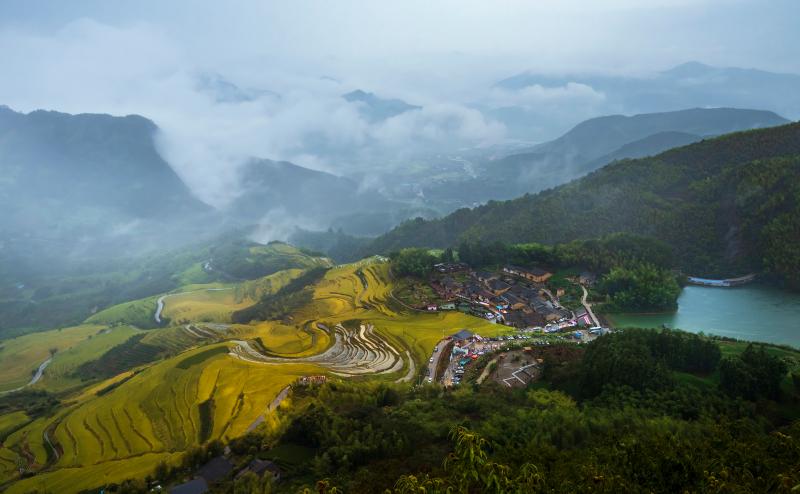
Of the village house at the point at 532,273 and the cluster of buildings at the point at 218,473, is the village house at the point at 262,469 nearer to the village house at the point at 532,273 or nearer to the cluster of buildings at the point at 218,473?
the cluster of buildings at the point at 218,473

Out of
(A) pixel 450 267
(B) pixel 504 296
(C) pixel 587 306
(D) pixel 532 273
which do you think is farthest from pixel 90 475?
(D) pixel 532 273

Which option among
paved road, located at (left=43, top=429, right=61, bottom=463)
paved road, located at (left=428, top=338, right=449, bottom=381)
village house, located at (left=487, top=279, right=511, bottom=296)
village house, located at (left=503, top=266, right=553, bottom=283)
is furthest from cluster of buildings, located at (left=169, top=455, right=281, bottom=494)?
village house, located at (left=503, top=266, right=553, bottom=283)

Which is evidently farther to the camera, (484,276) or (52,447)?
(484,276)

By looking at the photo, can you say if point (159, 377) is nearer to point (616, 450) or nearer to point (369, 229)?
point (616, 450)

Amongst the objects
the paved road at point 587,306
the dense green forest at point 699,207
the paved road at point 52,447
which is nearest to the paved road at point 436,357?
the paved road at point 587,306

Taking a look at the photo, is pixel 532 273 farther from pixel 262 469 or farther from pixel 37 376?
pixel 37 376
